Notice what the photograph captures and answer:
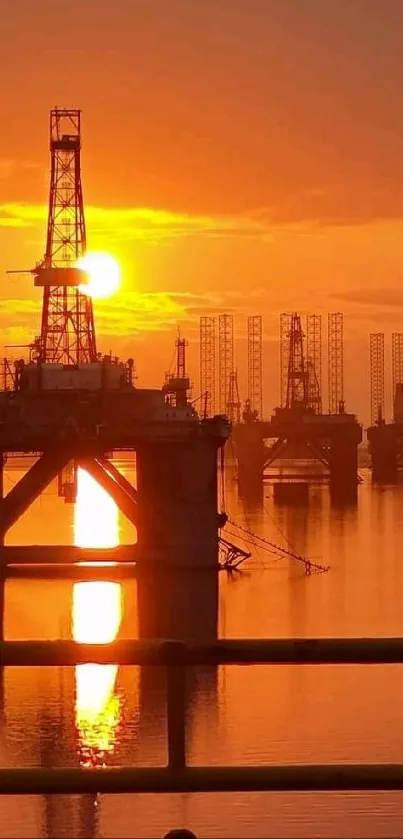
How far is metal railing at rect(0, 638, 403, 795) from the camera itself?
363cm

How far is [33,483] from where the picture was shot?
5497 cm

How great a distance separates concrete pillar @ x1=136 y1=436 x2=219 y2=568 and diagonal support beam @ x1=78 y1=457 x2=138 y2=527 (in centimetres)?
211

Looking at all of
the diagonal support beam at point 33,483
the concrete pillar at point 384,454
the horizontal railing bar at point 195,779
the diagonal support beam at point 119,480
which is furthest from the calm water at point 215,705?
the concrete pillar at point 384,454

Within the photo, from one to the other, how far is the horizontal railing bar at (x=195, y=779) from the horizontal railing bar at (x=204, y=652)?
0.31m

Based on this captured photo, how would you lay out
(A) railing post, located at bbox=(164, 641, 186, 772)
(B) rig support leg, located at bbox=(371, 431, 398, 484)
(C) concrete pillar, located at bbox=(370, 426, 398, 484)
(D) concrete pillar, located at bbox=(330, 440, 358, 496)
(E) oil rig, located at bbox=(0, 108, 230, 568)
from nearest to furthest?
(A) railing post, located at bbox=(164, 641, 186, 772) < (E) oil rig, located at bbox=(0, 108, 230, 568) < (D) concrete pillar, located at bbox=(330, 440, 358, 496) < (C) concrete pillar, located at bbox=(370, 426, 398, 484) < (B) rig support leg, located at bbox=(371, 431, 398, 484)

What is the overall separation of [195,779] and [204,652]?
363 millimetres

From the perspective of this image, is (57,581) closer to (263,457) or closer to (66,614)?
(66,614)

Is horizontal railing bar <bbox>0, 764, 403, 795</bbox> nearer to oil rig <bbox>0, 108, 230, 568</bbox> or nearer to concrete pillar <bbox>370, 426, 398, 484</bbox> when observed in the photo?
oil rig <bbox>0, 108, 230, 568</bbox>

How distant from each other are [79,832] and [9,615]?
26.3 m

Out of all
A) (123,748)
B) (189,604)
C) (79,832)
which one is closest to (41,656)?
(79,832)

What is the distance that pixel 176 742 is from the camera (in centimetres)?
362

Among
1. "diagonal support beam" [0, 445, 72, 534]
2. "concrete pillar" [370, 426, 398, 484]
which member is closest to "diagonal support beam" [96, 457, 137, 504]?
"diagonal support beam" [0, 445, 72, 534]

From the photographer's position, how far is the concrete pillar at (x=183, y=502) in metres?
52.7

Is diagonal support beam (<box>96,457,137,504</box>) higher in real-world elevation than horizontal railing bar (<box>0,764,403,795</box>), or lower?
higher
